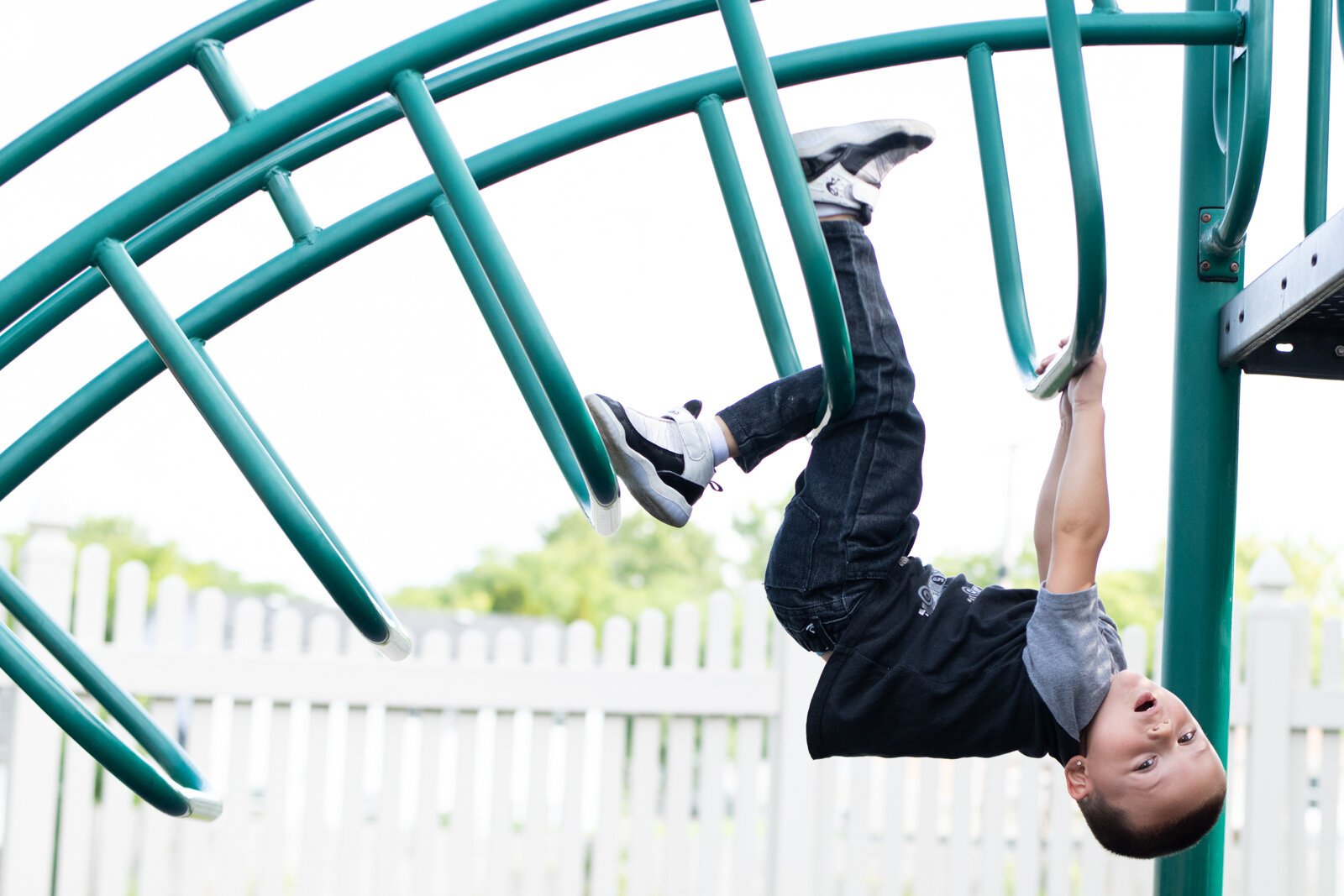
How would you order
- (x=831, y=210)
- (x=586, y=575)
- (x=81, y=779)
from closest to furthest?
(x=831, y=210) < (x=81, y=779) < (x=586, y=575)

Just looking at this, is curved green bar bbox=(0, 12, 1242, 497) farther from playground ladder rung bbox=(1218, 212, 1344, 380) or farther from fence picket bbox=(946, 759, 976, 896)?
fence picket bbox=(946, 759, 976, 896)

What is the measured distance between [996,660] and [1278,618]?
2.47 metres

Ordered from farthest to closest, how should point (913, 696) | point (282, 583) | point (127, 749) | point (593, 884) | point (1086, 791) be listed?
point (282, 583) < point (593, 884) < point (1086, 791) < point (913, 696) < point (127, 749)

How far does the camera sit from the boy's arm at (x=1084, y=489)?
1.45 meters

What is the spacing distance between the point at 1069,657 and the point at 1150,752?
0.25m

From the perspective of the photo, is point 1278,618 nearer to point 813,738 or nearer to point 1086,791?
point 1086,791

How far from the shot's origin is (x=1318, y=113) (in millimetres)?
1467

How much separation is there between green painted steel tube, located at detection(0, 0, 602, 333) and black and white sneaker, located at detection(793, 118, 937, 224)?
13.6 inches

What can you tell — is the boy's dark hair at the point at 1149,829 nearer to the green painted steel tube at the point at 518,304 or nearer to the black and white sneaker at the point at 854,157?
the black and white sneaker at the point at 854,157

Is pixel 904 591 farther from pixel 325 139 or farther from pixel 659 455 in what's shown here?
pixel 325 139

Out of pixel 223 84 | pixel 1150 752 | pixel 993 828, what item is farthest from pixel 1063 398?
pixel 993 828

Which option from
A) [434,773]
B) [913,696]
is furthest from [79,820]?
[913,696]

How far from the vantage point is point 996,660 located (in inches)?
67.7

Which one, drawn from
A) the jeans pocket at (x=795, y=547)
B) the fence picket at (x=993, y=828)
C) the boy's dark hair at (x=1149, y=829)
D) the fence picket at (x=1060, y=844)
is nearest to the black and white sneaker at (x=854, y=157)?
the jeans pocket at (x=795, y=547)
